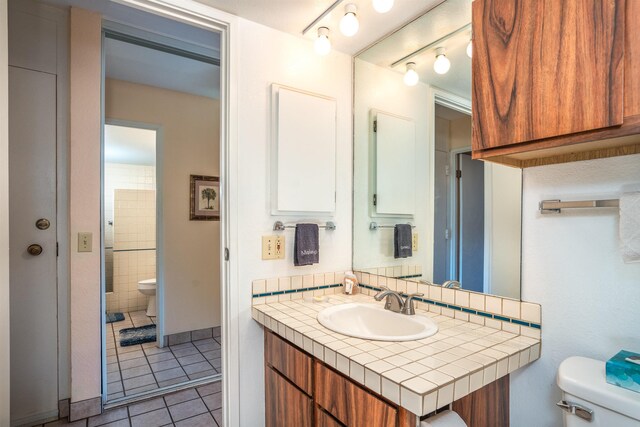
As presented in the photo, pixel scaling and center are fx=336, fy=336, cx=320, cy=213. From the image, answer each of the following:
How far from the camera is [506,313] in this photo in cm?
121

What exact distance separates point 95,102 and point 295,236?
60.1 inches

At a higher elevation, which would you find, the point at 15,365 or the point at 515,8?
the point at 515,8

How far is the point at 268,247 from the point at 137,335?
2625 millimetres

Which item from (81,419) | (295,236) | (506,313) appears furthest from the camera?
(81,419)

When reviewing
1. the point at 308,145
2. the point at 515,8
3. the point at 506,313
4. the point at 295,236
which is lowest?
the point at 506,313

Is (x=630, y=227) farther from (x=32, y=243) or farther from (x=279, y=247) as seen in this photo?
(x=32, y=243)

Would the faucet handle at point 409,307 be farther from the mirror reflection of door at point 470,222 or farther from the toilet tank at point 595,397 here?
the toilet tank at point 595,397

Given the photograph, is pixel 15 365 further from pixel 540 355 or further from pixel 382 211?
pixel 540 355

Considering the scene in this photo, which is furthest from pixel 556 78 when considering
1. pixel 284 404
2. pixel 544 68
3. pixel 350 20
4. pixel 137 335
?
pixel 137 335

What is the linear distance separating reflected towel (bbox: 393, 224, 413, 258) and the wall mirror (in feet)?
0.09

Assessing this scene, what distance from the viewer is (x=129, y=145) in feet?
13.9

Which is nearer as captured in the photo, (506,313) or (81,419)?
(506,313)

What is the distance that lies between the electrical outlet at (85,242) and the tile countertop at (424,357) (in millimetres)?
1405

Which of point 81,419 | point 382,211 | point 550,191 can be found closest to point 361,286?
point 382,211
